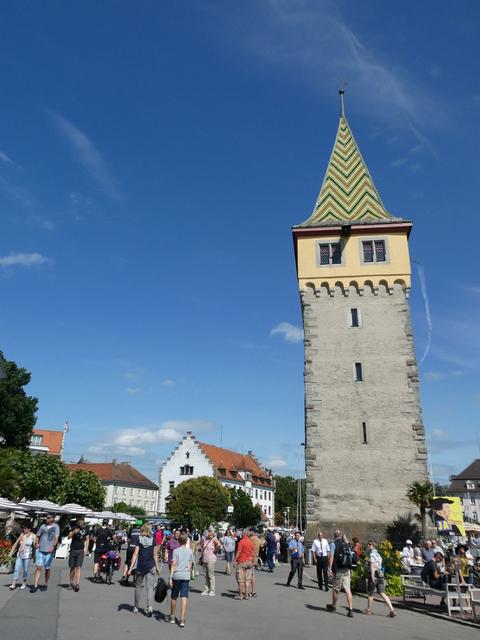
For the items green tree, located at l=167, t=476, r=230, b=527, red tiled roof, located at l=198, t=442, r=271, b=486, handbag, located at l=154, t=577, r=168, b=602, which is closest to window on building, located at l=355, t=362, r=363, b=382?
handbag, located at l=154, t=577, r=168, b=602

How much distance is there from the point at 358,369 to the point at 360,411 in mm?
2202

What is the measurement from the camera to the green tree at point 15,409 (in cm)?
4269

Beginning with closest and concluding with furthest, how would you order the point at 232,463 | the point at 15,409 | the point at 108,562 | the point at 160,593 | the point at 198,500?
the point at 160,593 → the point at 108,562 → the point at 15,409 → the point at 198,500 → the point at 232,463

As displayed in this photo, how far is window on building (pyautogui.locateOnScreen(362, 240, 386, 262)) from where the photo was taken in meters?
28.9

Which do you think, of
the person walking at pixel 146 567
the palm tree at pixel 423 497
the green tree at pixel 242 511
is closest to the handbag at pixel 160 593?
the person walking at pixel 146 567

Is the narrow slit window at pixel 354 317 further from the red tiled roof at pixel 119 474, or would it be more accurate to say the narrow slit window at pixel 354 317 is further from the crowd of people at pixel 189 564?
the red tiled roof at pixel 119 474

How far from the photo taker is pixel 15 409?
1698 inches

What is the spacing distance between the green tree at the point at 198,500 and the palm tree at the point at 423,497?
37.9m

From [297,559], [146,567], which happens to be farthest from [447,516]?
[146,567]

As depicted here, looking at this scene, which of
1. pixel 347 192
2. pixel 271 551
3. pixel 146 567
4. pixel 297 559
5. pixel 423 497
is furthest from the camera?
pixel 347 192

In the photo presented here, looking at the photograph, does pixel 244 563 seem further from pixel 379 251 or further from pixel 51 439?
pixel 51 439

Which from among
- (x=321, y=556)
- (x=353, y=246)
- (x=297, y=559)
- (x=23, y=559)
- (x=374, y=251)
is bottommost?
(x=23, y=559)

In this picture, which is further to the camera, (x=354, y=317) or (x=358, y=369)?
(x=354, y=317)

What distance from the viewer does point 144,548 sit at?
1067 cm
